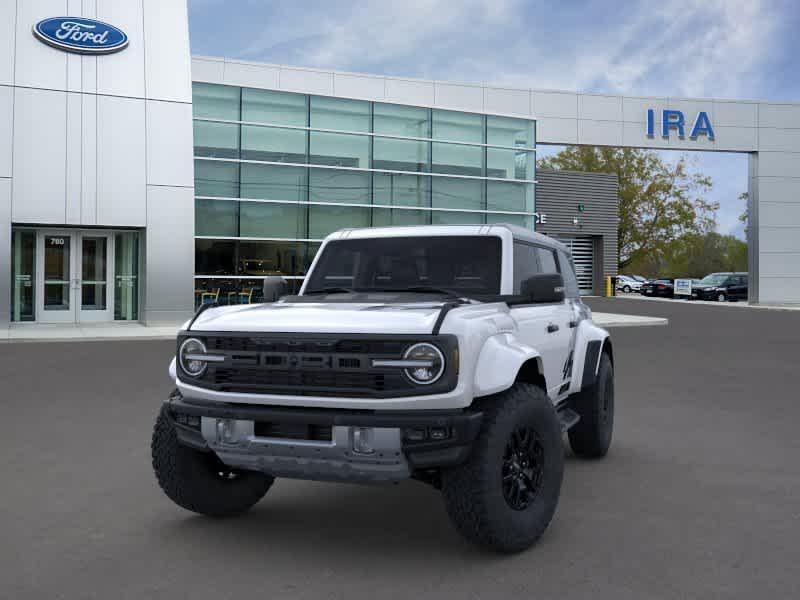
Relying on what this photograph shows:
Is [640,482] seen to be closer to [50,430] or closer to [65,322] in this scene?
[50,430]

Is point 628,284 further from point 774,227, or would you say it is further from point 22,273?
point 22,273

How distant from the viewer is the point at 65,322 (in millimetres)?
24828

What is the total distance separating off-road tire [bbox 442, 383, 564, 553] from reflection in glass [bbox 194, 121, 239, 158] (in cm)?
2427

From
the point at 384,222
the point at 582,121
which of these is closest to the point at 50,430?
the point at 384,222

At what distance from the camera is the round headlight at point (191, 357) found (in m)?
4.82

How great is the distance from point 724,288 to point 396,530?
156 ft

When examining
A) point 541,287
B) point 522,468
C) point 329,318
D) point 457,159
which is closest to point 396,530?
point 522,468

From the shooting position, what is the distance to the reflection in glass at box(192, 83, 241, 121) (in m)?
27.5

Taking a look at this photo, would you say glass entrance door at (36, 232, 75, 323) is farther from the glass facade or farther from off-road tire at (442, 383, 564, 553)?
off-road tire at (442, 383, 564, 553)

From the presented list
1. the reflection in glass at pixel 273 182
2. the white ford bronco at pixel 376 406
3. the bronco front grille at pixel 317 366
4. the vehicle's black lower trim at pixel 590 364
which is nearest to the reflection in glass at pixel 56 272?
the reflection in glass at pixel 273 182

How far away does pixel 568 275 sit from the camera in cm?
731

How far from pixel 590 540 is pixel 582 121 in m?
38.6

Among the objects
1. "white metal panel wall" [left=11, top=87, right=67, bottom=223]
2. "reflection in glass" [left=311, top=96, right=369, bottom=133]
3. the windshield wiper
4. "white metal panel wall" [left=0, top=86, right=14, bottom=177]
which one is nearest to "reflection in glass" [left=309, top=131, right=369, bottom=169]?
"reflection in glass" [left=311, top=96, right=369, bottom=133]

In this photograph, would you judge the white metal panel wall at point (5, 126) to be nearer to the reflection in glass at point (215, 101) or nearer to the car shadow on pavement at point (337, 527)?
the reflection in glass at point (215, 101)
